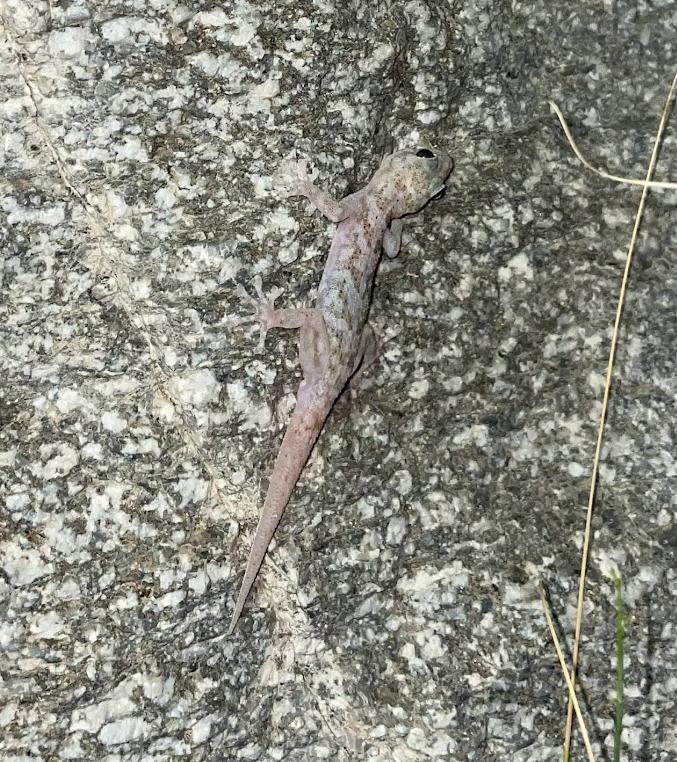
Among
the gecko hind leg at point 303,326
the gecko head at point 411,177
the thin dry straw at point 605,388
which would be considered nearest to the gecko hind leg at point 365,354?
the gecko hind leg at point 303,326

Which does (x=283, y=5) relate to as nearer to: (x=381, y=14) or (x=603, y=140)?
(x=381, y=14)

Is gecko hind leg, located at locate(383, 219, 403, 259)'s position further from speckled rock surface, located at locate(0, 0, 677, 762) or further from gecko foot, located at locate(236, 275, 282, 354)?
gecko foot, located at locate(236, 275, 282, 354)

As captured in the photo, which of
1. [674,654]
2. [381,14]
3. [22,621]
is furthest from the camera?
[381,14]

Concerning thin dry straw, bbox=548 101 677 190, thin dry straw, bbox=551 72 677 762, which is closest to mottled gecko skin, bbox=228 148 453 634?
thin dry straw, bbox=548 101 677 190

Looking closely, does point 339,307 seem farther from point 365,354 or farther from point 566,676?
point 566,676

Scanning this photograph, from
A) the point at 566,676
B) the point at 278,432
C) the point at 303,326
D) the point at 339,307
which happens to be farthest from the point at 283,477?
the point at 566,676

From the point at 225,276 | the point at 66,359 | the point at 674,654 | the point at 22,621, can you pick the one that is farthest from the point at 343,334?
the point at 674,654
